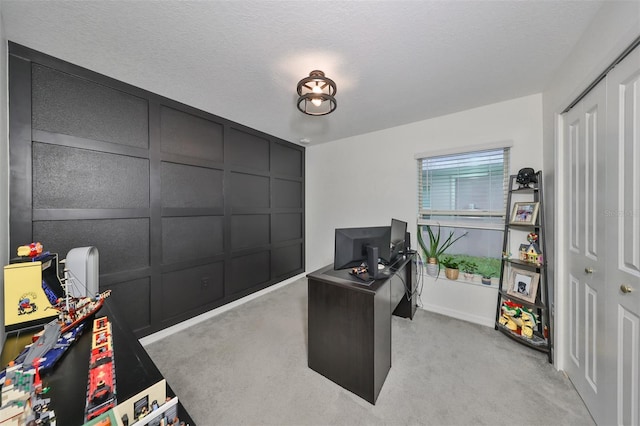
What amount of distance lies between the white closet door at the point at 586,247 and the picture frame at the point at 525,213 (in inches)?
15.8

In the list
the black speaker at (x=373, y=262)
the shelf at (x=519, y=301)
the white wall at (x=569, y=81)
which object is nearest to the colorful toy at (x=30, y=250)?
the black speaker at (x=373, y=262)

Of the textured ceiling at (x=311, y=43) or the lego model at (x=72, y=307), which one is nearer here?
the lego model at (x=72, y=307)

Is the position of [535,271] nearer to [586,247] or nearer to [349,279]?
[586,247]

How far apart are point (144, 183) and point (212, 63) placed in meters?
1.41

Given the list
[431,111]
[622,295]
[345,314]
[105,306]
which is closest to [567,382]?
[622,295]

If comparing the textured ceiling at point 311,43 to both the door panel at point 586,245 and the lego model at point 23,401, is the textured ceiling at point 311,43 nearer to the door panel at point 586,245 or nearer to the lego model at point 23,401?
the door panel at point 586,245

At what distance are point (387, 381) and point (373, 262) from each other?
983 mm

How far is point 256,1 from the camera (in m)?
1.26

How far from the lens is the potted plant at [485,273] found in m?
2.59

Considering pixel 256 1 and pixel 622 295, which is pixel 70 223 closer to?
pixel 256 1

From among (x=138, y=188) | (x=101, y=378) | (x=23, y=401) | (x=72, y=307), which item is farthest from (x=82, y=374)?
(x=138, y=188)

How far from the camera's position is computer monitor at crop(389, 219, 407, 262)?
2.24 metres

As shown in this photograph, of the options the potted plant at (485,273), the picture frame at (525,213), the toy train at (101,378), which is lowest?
the potted plant at (485,273)

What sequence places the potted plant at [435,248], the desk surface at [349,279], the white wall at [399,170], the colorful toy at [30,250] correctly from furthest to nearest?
the potted plant at [435,248]
the white wall at [399,170]
the desk surface at [349,279]
the colorful toy at [30,250]
